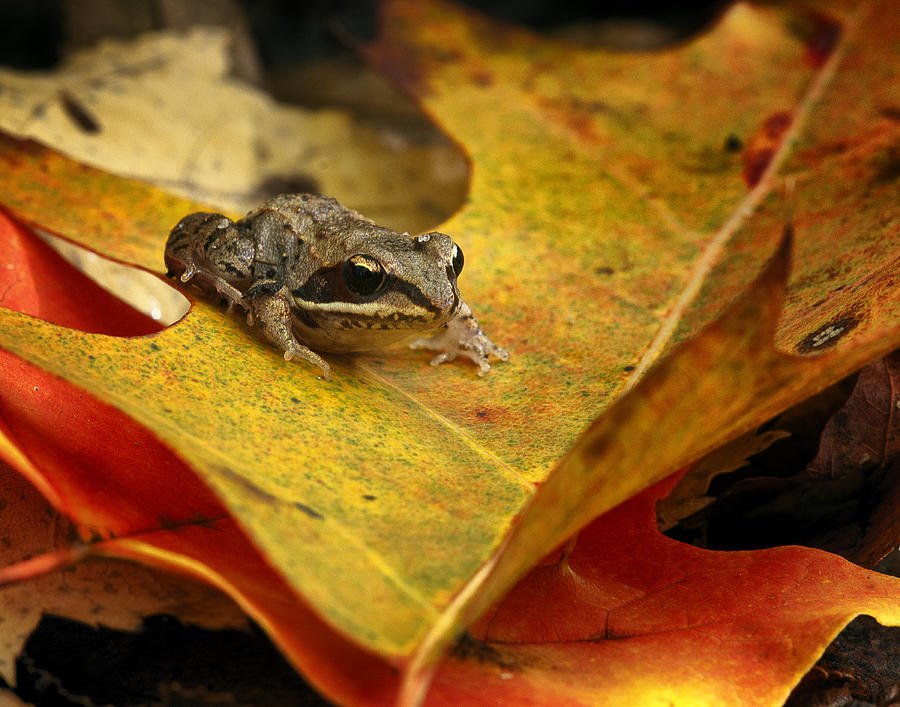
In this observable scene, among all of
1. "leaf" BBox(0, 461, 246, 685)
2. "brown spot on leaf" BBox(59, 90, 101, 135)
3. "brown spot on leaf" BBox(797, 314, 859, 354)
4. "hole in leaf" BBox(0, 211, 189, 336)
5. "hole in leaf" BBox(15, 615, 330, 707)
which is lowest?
"hole in leaf" BBox(15, 615, 330, 707)

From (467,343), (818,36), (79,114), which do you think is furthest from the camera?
(79,114)

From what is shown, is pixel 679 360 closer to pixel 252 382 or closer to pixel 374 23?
pixel 252 382

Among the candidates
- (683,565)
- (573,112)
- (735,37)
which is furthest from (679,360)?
(735,37)

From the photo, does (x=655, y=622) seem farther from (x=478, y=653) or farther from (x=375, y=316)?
(x=375, y=316)

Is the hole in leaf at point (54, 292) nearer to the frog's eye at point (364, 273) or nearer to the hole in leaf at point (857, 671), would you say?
the frog's eye at point (364, 273)

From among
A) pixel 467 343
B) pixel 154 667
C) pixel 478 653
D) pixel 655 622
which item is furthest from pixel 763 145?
pixel 154 667

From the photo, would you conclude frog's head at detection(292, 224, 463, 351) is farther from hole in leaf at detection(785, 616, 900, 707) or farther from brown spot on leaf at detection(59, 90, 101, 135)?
brown spot on leaf at detection(59, 90, 101, 135)

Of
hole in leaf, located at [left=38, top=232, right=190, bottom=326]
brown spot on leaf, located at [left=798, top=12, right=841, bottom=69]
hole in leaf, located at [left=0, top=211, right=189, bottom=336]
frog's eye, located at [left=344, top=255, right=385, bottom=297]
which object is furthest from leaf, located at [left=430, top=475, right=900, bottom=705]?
brown spot on leaf, located at [left=798, top=12, right=841, bottom=69]

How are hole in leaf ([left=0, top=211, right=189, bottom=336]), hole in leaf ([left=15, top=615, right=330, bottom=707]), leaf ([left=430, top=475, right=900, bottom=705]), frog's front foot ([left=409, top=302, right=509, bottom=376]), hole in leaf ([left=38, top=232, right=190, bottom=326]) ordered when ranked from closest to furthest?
leaf ([left=430, top=475, right=900, bottom=705])
hole in leaf ([left=15, top=615, right=330, bottom=707])
hole in leaf ([left=0, top=211, right=189, bottom=336])
frog's front foot ([left=409, top=302, right=509, bottom=376])
hole in leaf ([left=38, top=232, right=190, bottom=326])
